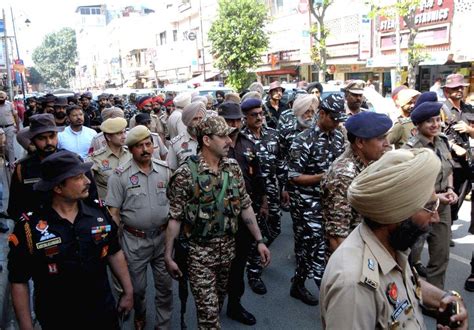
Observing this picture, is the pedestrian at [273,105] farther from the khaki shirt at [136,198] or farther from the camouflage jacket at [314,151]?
the khaki shirt at [136,198]

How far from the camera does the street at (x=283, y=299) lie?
4180 mm

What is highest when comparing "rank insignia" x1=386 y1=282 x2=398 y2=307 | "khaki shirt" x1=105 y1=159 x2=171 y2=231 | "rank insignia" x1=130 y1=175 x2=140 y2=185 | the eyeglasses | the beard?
the eyeglasses

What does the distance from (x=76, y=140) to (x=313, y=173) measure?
11.7ft

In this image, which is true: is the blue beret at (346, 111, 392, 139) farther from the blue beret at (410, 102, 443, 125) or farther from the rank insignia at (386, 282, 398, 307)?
the rank insignia at (386, 282, 398, 307)

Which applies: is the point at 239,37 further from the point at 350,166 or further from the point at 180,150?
the point at 350,166

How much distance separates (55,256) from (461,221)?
5855 millimetres

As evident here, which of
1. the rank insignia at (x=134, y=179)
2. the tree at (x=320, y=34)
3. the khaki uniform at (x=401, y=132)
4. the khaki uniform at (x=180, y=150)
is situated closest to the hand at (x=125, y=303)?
the rank insignia at (x=134, y=179)

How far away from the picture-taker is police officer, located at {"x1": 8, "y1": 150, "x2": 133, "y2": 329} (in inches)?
101

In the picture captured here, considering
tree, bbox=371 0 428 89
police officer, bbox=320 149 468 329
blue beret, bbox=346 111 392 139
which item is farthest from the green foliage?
police officer, bbox=320 149 468 329

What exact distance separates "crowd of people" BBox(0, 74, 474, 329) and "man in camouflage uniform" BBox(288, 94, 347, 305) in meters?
0.01

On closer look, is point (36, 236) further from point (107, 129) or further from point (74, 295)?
point (107, 129)

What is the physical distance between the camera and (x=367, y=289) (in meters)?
1.56

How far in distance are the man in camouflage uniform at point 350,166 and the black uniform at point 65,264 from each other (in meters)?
1.46

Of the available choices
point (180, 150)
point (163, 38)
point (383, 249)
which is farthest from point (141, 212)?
point (163, 38)
